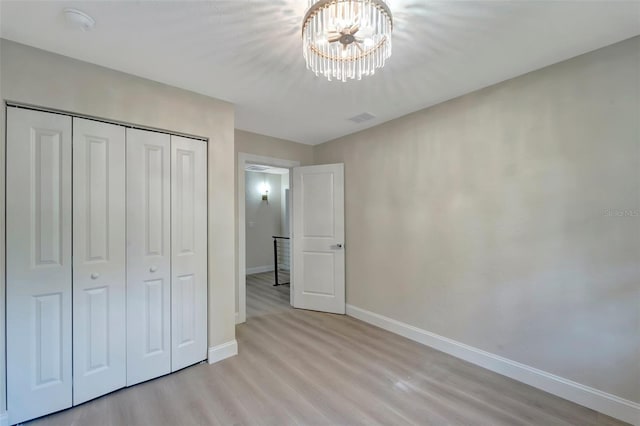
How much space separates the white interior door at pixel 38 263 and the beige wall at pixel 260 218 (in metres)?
4.62

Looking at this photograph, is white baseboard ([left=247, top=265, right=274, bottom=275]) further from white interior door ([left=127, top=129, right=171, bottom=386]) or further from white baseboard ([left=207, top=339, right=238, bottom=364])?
white interior door ([left=127, top=129, right=171, bottom=386])

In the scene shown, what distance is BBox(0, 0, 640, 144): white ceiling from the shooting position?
4.84 ft

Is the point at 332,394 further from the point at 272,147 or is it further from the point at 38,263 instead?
the point at 272,147

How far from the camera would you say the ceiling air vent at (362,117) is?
307 cm

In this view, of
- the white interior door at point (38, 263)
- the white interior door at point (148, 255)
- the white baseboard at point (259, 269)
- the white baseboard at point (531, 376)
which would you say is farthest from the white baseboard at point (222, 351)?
the white baseboard at point (259, 269)

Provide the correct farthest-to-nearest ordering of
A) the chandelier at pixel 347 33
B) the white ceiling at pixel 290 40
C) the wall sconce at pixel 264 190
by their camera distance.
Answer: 1. the wall sconce at pixel 264 190
2. the white ceiling at pixel 290 40
3. the chandelier at pixel 347 33

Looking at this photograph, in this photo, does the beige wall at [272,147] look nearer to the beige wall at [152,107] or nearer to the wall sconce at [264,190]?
the beige wall at [152,107]

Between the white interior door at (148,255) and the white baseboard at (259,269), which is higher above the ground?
the white interior door at (148,255)

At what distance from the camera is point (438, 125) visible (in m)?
2.78

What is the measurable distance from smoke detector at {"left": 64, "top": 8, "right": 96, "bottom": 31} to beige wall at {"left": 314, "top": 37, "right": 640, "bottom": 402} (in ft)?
9.10

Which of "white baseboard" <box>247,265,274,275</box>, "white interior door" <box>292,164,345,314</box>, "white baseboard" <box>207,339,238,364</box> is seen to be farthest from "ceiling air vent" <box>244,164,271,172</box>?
"white baseboard" <box>207,339,238,364</box>

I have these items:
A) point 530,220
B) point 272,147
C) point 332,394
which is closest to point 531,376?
point 530,220

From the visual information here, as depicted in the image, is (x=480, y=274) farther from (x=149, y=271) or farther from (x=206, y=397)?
(x=149, y=271)

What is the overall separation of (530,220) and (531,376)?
1258mm
